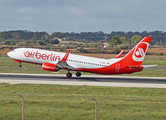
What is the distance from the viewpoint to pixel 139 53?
1752 inches

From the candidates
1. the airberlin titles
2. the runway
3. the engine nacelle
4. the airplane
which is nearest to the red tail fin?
the airplane

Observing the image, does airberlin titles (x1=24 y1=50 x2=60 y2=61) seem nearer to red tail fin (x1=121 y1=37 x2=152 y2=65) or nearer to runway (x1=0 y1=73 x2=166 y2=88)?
runway (x1=0 y1=73 x2=166 y2=88)

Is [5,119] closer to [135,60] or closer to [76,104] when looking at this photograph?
[76,104]

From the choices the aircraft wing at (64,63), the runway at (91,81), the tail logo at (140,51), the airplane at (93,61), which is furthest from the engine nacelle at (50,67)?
the tail logo at (140,51)

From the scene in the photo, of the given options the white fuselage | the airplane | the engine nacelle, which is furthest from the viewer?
the white fuselage

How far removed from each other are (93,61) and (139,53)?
26.9 feet

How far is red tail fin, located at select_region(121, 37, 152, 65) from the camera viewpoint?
4412 cm

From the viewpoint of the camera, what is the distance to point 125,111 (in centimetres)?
2041

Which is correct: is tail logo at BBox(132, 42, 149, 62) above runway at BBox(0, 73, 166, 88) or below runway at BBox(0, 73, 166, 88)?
above

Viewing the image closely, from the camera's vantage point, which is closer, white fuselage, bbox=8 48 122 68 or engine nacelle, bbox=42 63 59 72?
engine nacelle, bbox=42 63 59 72

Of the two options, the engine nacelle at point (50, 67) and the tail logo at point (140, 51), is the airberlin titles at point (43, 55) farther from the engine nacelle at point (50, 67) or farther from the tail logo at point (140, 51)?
the tail logo at point (140, 51)

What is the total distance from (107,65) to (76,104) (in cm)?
2476

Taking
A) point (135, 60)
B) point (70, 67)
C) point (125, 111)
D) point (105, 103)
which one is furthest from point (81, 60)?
point (125, 111)

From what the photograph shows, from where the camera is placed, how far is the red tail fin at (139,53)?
44125mm
